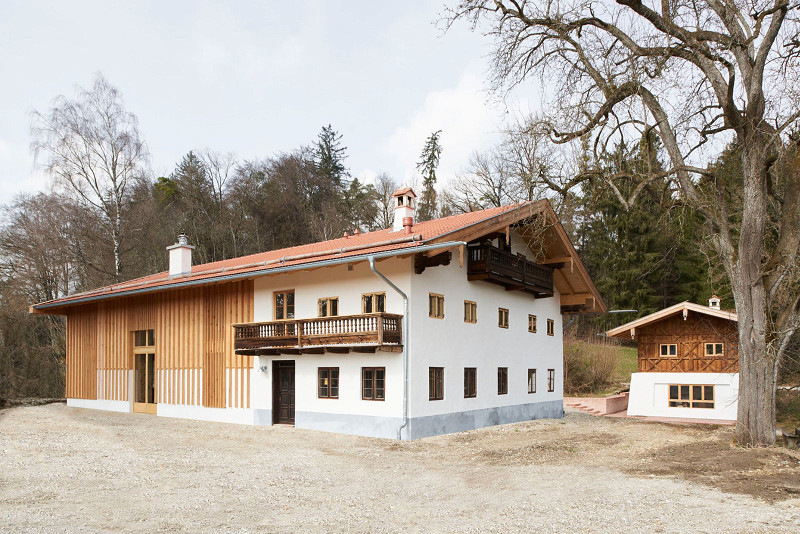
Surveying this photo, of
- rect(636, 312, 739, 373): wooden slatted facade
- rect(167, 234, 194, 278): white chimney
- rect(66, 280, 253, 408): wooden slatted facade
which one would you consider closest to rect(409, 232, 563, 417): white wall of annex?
rect(636, 312, 739, 373): wooden slatted facade

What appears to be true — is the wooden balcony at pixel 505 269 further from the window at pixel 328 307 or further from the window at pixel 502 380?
the window at pixel 328 307

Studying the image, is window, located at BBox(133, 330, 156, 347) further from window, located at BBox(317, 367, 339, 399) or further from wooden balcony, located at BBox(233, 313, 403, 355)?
window, located at BBox(317, 367, 339, 399)

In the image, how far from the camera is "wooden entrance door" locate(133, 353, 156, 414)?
23.7 m

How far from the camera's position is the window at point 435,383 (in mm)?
17847

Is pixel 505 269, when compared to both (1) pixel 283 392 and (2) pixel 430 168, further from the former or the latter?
(2) pixel 430 168

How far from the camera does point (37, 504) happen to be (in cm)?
919

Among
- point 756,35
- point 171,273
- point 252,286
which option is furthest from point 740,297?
point 171,273

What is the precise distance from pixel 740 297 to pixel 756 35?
5.64 m

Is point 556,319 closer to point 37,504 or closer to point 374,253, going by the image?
point 374,253

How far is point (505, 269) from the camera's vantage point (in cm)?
2041

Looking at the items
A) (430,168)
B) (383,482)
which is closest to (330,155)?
(430,168)

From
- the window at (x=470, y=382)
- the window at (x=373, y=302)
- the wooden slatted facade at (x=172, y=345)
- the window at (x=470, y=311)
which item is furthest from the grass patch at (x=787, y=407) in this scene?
the wooden slatted facade at (x=172, y=345)

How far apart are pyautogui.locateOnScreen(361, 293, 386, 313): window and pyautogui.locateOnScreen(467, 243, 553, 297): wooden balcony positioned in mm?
3365

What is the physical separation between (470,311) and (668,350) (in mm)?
10085
